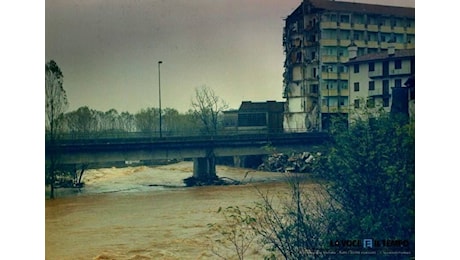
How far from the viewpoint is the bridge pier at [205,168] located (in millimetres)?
4199

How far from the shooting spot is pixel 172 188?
4164 mm

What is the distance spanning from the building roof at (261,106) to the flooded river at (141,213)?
1.28 ft

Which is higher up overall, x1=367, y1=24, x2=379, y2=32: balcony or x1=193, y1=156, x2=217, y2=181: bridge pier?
x1=367, y1=24, x2=379, y2=32: balcony

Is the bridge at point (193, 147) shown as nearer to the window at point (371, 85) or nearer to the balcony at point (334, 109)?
the balcony at point (334, 109)

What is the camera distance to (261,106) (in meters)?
4.16

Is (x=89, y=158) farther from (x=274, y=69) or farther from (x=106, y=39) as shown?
(x=274, y=69)

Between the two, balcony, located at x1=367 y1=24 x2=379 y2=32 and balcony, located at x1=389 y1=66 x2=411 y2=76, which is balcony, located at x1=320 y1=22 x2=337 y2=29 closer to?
balcony, located at x1=367 y1=24 x2=379 y2=32

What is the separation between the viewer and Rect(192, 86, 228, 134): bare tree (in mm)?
4113

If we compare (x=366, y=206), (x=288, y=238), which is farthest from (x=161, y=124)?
(x=366, y=206)

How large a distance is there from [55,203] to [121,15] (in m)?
1.20

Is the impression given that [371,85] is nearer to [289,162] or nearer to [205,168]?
[289,162]

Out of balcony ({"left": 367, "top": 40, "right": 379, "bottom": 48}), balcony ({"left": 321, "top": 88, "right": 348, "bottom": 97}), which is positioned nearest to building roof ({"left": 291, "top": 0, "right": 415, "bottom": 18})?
balcony ({"left": 367, "top": 40, "right": 379, "bottom": 48})

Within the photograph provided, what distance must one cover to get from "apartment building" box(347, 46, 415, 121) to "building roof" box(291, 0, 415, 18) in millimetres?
221

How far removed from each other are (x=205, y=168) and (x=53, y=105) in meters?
0.99
